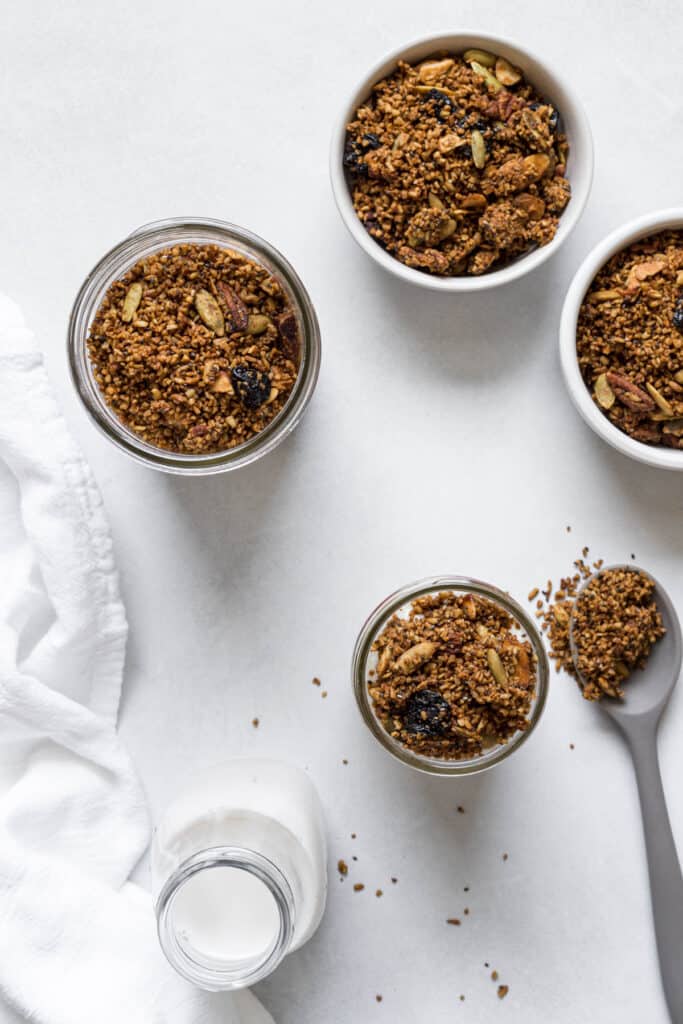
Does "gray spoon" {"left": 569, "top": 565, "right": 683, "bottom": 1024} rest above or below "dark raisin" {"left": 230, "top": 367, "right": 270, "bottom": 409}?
below

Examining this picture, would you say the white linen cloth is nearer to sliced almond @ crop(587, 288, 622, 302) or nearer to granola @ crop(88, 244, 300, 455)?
granola @ crop(88, 244, 300, 455)

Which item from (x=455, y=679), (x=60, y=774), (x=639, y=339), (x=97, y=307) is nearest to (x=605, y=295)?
(x=639, y=339)

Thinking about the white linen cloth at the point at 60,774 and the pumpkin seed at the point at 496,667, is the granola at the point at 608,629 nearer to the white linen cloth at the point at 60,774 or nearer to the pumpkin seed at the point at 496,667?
the pumpkin seed at the point at 496,667

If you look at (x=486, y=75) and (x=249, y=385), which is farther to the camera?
(x=486, y=75)

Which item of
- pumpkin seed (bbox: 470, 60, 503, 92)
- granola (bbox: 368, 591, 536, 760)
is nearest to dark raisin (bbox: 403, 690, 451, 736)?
granola (bbox: 368, 591, 536, 760)

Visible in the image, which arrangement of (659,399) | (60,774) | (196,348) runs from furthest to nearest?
(60,774)
(659,399)
(196,348)

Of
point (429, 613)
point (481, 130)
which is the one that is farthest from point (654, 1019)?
point (481, 130)

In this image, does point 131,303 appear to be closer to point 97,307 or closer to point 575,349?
point 97,307
